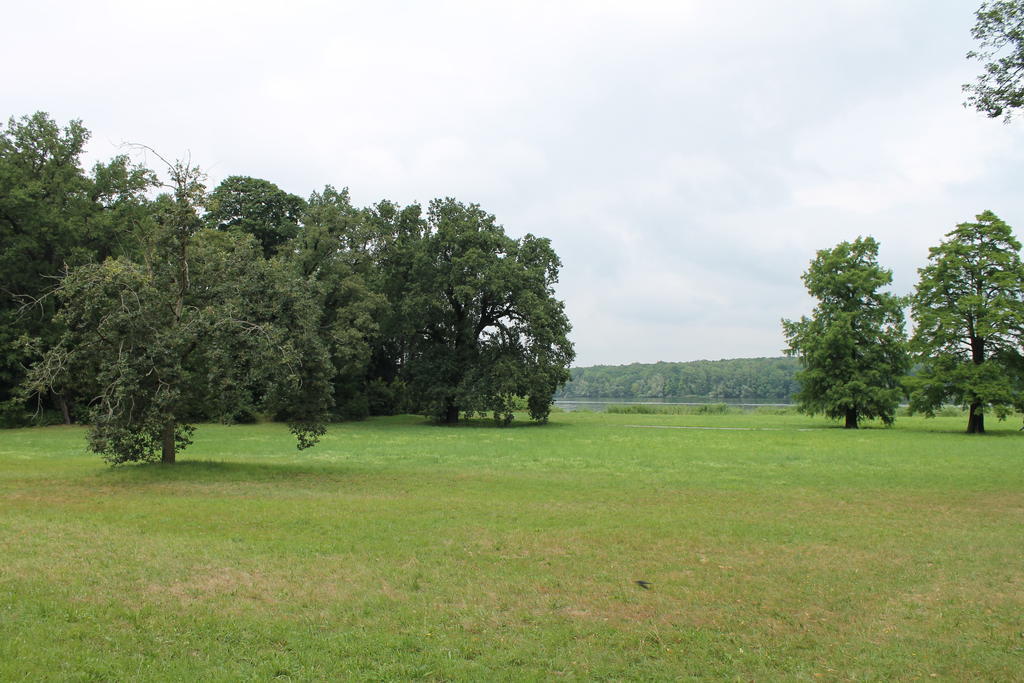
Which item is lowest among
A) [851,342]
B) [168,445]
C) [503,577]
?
[503,577]

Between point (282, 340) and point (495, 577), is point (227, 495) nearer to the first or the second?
point (282, 340)

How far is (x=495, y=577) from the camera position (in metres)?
8.34

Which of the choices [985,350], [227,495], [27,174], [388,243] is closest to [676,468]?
[227,495]

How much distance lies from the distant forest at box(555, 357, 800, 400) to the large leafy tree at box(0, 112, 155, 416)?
86.5m

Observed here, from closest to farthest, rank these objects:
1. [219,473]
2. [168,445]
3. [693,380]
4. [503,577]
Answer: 1. [503,577]
2. [219,473]
3. [168,445]
4. [693,380]

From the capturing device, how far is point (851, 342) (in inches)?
1720

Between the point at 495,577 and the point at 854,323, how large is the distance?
43234mm

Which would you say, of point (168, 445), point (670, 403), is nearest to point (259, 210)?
point (168, 445)

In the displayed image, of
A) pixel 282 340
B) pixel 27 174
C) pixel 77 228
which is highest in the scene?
pixel 27 174

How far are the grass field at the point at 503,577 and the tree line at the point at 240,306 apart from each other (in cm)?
244

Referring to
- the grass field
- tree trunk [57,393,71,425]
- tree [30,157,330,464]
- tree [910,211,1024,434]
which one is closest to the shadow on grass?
the grass field

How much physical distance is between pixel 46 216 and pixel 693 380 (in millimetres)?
115409

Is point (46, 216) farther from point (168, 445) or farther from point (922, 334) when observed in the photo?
point (922, 334)

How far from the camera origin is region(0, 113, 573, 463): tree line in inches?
644
